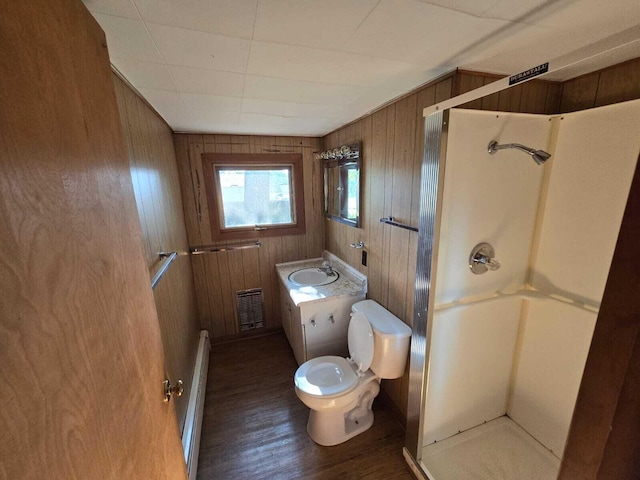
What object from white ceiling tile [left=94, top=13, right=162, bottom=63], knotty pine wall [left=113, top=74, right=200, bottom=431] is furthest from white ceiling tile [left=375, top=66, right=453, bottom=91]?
knotty pine wall [left=113, top=74, right=200, bottom=431]

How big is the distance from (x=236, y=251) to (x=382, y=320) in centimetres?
169

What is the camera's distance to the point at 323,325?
84.3 inches

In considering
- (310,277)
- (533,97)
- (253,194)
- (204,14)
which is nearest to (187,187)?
(253,194)

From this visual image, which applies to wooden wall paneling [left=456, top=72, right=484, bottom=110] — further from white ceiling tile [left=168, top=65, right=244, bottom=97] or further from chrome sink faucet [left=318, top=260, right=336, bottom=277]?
chrome sink faucet [left=318, top=260, right=336, bottom=277]

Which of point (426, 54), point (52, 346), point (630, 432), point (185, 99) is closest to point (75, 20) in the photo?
point (52, 346)

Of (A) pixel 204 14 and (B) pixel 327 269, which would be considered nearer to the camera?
(A) pixel 204 14

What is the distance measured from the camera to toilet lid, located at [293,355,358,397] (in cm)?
165

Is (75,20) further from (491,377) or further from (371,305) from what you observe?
(491,377)

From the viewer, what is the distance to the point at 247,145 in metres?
2.57

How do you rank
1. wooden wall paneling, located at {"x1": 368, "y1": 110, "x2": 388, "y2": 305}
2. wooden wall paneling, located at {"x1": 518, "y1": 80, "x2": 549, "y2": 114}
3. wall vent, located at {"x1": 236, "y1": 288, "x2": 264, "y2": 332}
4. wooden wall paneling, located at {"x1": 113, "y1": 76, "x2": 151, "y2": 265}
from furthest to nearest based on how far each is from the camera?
wall vent, located at {"x1": 236, "y1": 288, "x2": 264, "y2": 332} → wooden wall paneling, located at {"x1": 368, "y1": 110, "x2": 388, "y2": 305} → wooden wall paneling, located at {"x1": 518, "y1": 80, "x2": 549, "y2": 114} → wooden wall paneling, located at {"x1": 113, "y1": 76, "x2": 151, "y2": 265}

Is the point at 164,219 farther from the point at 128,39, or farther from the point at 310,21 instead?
the point at 310,21

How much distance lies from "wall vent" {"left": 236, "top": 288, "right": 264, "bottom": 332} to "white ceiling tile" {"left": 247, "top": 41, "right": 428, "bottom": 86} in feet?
7.22

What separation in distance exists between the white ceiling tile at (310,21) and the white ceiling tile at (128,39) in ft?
1.25

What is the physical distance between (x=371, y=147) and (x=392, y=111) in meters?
0.31
